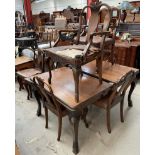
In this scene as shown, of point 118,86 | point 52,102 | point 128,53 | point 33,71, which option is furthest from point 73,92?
point 128,53

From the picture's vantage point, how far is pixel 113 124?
7.26ft

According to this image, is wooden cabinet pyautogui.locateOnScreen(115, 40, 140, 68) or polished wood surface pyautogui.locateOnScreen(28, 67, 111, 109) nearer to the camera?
polished wood surface pyautogui.locateOnScreen(28, 67, 111, 109)

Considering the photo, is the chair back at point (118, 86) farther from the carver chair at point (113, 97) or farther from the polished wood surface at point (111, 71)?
the polished wood surface at point (111, 71)

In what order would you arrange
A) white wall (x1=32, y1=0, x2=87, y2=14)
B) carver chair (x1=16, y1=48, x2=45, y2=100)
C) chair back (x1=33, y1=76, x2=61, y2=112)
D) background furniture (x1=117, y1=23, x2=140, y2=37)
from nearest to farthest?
chair back (x1=33, y1=76, x2=61, y2=112), carver chair (x1=16, y1=48, x2=45, y2=100), background furniture (x1=117, y1=23, x2=140, y2=37), white wall (x1=32, y1=0, x2=87, y2=14)

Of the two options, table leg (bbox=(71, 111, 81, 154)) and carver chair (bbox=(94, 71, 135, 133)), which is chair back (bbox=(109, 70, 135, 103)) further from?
table leg (bbox=(71, 111, 81, 154))

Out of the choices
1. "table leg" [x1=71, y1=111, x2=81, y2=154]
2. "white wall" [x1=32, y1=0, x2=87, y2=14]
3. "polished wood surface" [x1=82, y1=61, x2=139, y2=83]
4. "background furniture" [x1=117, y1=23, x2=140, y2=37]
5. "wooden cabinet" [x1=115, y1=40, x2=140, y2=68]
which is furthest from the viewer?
"white wall" [x1=32, y1=0, x2=87, y2=14]

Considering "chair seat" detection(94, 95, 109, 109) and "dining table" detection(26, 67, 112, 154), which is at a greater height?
"dining table" detection(26, 67, 112, 154)

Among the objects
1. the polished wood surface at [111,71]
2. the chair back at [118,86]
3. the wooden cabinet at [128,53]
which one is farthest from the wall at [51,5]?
the chair back at [118,86]

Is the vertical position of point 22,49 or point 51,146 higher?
point 22,49

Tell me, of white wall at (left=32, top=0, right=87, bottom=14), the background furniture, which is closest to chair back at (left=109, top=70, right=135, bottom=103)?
the background furniture

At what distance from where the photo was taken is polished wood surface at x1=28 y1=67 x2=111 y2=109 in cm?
168
